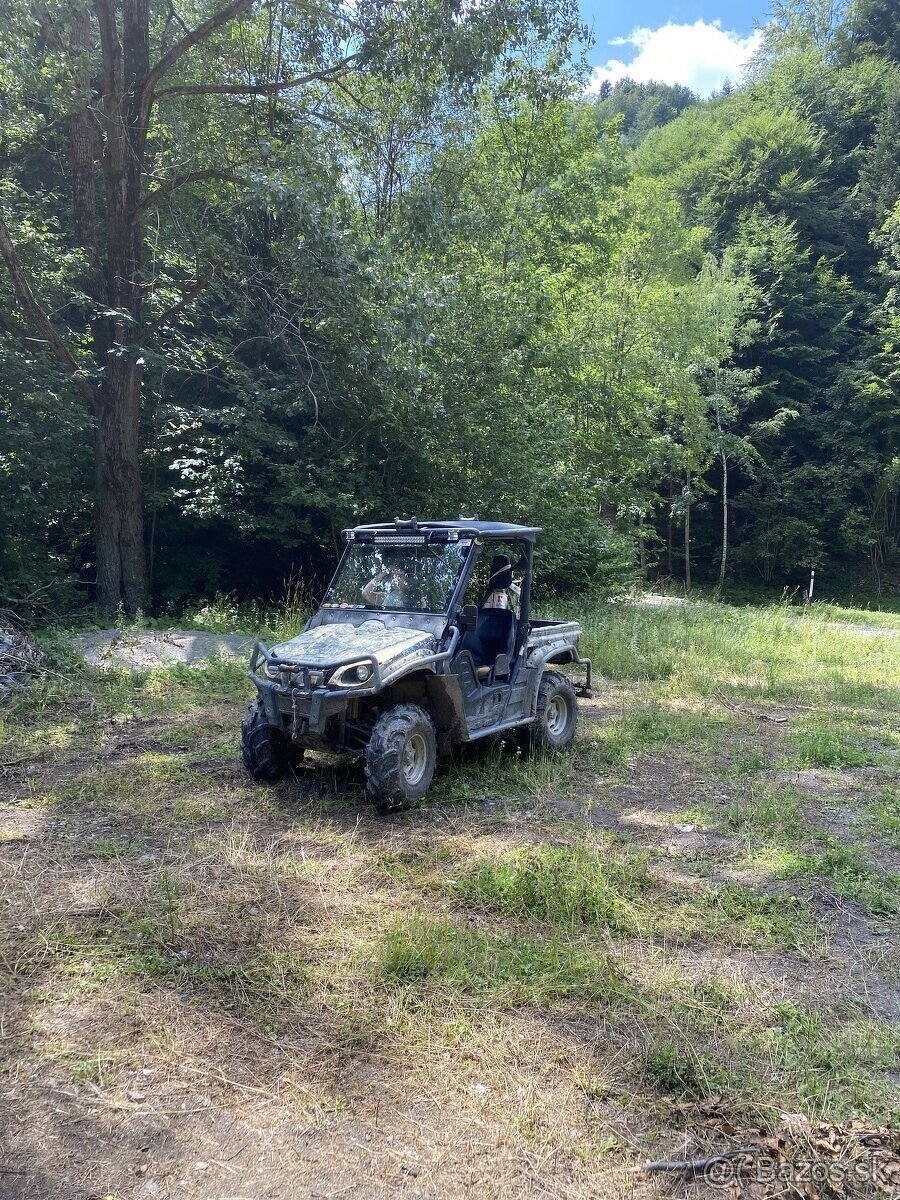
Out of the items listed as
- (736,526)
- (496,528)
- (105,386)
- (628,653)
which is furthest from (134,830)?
(736,526)

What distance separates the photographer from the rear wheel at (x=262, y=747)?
573 centimetres

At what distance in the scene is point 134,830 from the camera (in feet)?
16.3

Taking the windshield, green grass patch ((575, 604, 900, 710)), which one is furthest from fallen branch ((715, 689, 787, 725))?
the windshield

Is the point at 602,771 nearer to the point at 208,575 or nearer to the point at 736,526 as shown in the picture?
the point at 208,575

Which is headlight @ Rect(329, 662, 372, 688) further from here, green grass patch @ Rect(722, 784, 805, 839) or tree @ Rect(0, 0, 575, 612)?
tree @ Rect(0, 0, 575, 612)

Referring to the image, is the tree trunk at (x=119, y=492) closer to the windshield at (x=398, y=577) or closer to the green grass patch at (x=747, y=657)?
the green grass patch at (x=747, y=657)

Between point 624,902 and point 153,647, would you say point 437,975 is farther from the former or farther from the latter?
point 153,647

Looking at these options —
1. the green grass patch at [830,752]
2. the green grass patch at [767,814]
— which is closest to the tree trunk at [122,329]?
the green grass patch at [830,752]

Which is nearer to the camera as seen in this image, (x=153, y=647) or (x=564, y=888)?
(x=564, y=888)

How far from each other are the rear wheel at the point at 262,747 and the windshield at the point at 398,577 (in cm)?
115

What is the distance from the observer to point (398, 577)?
6.36m

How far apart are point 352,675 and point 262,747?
1023mm

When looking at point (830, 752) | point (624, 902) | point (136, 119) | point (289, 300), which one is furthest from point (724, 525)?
point (624, 902)

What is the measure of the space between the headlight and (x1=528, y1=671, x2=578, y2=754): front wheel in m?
2.05
